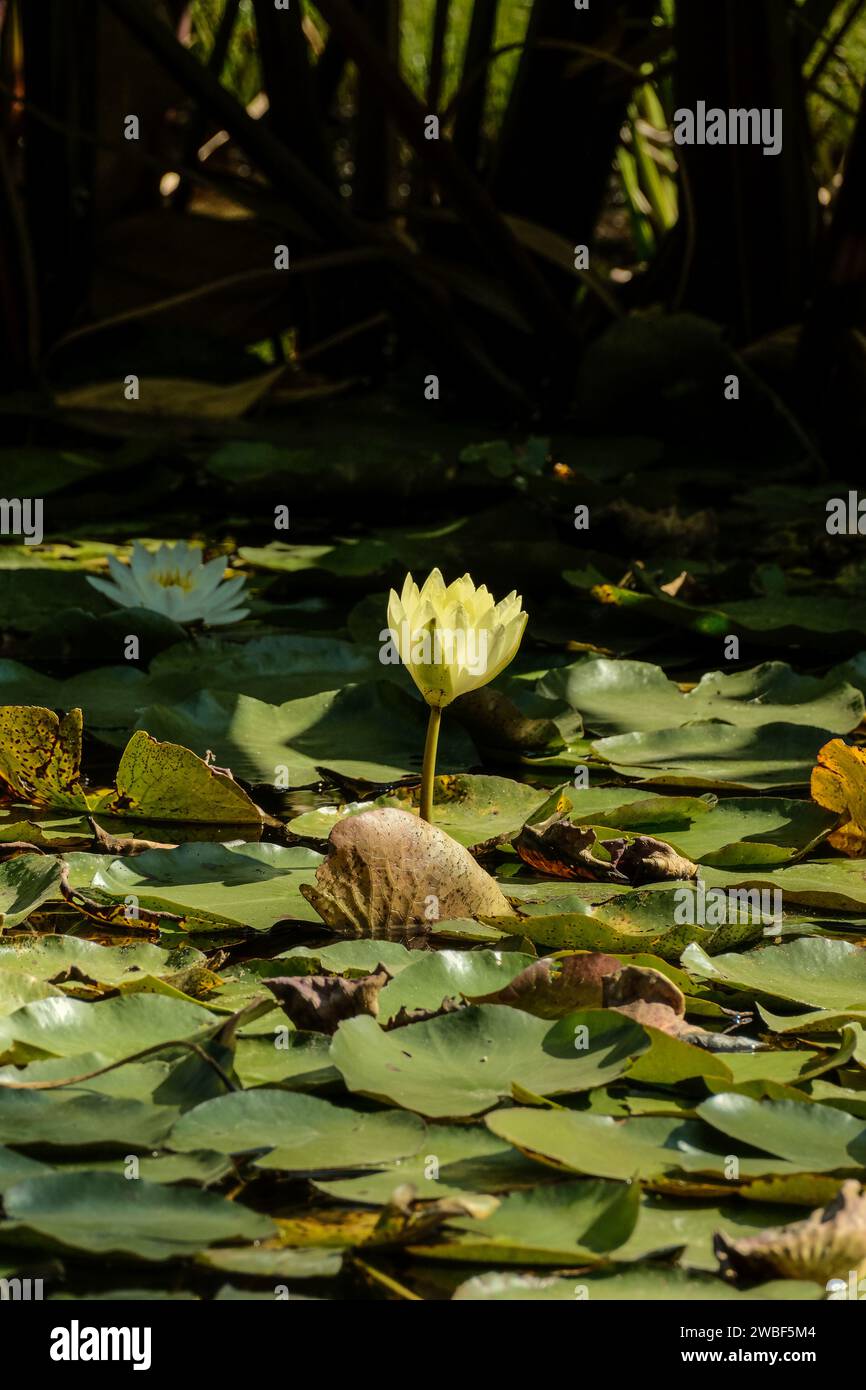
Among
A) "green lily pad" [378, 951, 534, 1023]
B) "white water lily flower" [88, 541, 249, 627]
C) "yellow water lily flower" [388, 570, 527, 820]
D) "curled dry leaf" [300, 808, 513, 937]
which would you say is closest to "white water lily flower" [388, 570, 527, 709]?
"yellow water lily flower" [388, 570, 527, 820]

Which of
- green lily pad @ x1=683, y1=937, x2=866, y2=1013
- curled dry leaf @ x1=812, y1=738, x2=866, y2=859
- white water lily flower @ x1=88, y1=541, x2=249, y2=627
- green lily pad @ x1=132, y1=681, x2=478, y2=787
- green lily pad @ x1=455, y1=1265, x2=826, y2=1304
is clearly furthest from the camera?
white water lily flower @ x1=88, y1=541, x2=249, y2=627

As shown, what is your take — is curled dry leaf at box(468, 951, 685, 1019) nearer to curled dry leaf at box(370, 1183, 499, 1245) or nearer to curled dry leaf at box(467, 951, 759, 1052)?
curled dry leaf at box(467, 951, 759, 1052)

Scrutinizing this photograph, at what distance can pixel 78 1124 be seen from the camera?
0.73m

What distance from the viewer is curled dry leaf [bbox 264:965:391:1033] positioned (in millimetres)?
839

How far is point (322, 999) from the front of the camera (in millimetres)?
844

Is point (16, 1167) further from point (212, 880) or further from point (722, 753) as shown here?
point (722, 753)

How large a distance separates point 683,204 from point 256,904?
2537 mm

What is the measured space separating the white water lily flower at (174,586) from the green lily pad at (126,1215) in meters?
1.08

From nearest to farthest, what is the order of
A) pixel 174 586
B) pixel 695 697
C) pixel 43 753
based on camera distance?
1. pixel 43 753
2. pixel 695 697
3. pixel 174 586

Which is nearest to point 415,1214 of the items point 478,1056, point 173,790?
point 478,1056

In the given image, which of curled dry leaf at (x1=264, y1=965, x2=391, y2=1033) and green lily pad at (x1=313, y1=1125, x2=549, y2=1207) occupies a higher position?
curled dry leaf at (x1=264, y1=965, x2=391, y2=1033)

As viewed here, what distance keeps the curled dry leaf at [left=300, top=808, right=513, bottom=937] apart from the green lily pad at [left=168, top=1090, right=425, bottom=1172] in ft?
0.74

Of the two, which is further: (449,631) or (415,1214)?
(449,631)

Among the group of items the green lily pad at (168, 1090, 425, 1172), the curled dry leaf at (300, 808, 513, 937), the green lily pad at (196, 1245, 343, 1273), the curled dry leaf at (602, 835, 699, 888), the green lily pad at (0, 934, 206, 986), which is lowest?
the green lily pad at (196, 1245, 343, 1273)
